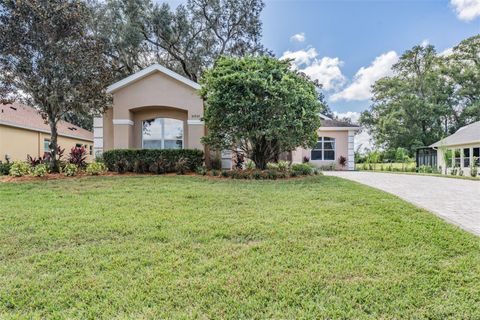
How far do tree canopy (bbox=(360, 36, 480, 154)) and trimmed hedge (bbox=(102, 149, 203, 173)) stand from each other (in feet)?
91.9

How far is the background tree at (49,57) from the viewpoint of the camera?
1106 cm

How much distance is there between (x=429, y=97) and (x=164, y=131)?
32.5 metres

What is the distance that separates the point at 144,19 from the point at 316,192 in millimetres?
18761

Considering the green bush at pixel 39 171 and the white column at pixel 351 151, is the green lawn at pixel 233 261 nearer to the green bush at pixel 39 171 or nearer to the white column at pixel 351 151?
the green bush at pixel 39 171

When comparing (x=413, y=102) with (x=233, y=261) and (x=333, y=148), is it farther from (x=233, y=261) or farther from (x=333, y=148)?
(x=233, y=261)

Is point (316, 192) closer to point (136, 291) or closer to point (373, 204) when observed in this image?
point (373, 204)

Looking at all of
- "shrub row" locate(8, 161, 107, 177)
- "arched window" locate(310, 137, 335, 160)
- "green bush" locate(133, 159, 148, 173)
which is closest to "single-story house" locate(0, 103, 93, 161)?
"shrub row" locate(8, 161, 107, 177)

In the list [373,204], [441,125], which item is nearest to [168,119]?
[373,204]

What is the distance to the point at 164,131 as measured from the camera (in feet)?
48.9

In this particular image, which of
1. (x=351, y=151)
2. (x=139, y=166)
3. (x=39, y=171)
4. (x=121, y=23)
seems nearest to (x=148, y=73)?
(x=139, y=166)

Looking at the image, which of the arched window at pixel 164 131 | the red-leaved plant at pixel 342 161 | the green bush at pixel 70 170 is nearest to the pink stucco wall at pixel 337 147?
the red-leaved plant at pixel 342 161

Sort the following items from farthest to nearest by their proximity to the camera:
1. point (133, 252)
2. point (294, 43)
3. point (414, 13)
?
1. point (294, 43)
2. point (414, 13)
3. point (133, 252)

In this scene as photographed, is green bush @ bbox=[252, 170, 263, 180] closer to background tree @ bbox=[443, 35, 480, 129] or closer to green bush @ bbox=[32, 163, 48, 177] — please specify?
green bush @ bbox=[32, 163, 48, 177]

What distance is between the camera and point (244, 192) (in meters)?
8.35
